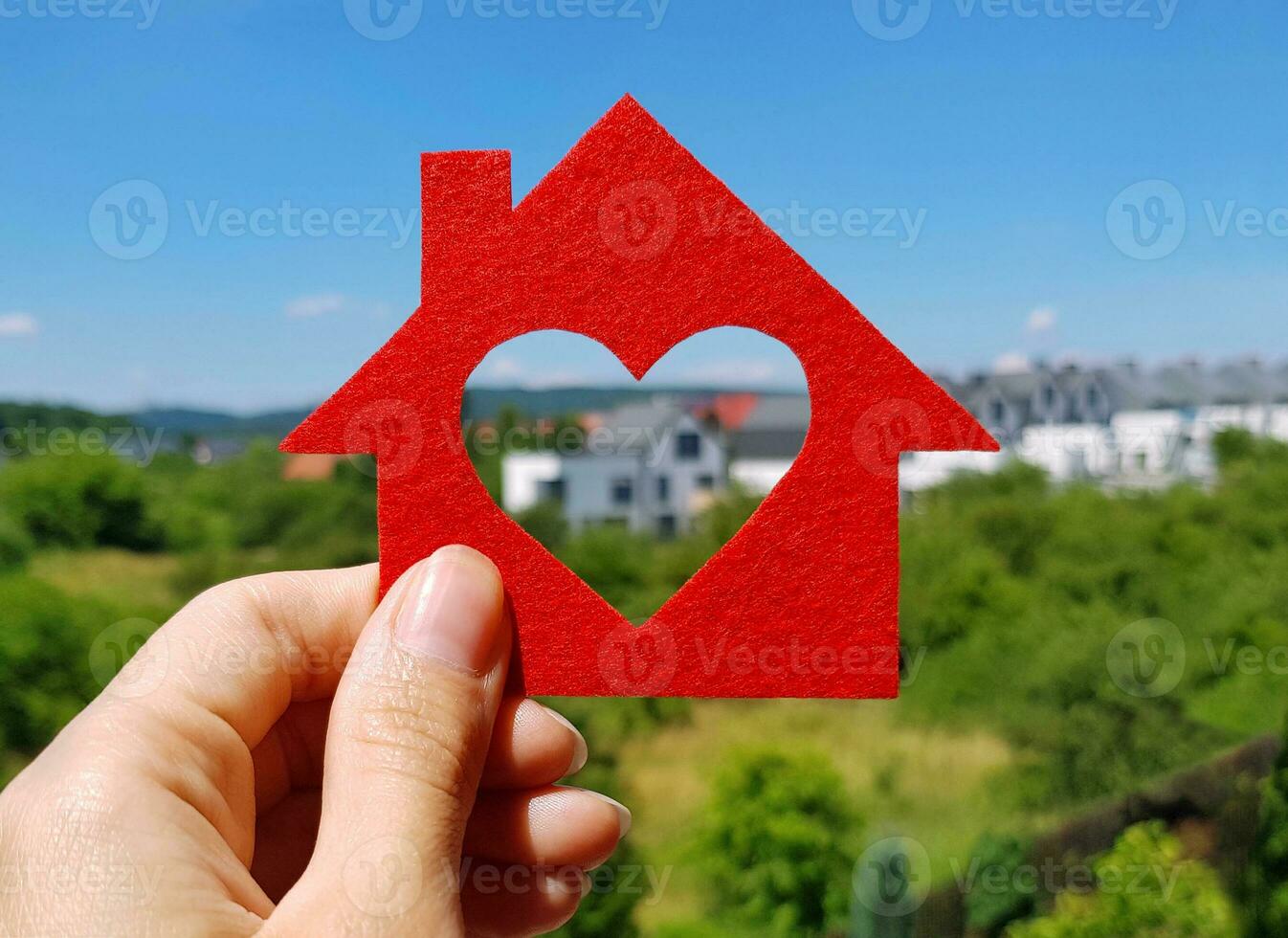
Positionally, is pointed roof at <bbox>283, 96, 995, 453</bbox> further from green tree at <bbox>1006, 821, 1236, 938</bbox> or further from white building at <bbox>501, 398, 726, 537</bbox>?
white building at <bbox>501, 398, 726, 537</bbox>

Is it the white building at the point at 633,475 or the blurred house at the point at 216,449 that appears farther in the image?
the white building at the point at 633,475

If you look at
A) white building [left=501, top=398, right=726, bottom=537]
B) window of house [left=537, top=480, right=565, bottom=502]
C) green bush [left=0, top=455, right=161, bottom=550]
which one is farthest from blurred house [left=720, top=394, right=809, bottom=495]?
green bush [left=0, top=455, right=161, bottom=550]

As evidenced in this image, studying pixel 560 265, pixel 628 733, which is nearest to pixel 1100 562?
pixel 628 733

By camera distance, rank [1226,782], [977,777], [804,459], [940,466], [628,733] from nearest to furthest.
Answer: [804,459], [1226,782], [977,777], [628,733], [940,466]

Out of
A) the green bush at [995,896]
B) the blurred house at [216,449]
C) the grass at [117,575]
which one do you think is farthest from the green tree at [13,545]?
the green bush at [995,896]

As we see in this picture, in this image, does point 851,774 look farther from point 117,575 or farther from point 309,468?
point 309,468

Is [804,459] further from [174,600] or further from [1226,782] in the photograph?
[174,600]

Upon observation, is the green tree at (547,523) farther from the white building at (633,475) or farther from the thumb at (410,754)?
the thumb at (410,754)
